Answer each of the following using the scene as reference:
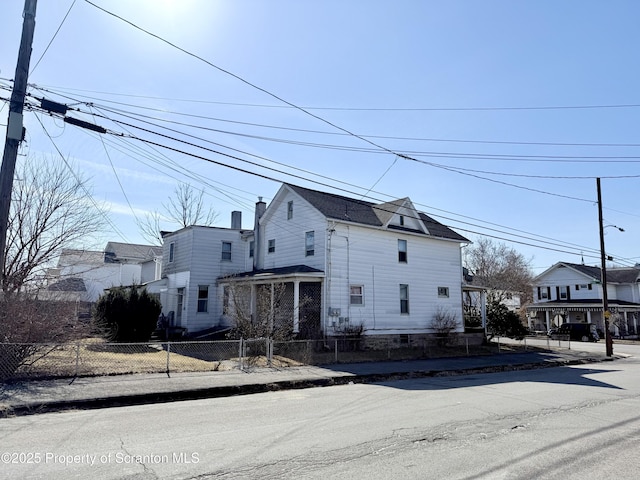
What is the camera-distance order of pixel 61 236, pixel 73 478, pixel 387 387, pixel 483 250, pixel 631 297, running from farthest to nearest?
1. pixel 483 250
2. pixel 631 297
3. pixel 61 236
4. pixel 387 387
5. pixel 73 478

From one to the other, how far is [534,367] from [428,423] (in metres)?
13.2

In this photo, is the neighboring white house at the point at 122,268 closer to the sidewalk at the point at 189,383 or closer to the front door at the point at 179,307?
the front door at the point at 179,307

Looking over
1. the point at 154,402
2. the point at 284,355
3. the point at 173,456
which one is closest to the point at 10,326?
the point at 154,402

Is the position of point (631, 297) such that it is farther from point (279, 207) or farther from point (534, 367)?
point (279, 207)

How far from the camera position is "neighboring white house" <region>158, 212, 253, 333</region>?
26.5 metres

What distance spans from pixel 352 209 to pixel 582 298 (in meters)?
39.6

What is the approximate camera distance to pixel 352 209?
78.6 feet

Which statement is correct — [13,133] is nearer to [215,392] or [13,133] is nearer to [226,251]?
[215,392]

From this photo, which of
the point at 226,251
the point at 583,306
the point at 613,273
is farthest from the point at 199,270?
the point at 613,273

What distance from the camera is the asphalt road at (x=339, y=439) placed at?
534 cm

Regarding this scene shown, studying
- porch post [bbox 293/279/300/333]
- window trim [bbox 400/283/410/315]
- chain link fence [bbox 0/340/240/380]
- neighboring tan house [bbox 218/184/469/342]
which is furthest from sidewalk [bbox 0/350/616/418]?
window trim [bbox 400/283/410/315]

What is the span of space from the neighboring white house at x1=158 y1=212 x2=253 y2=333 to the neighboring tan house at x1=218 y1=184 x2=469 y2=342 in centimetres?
105

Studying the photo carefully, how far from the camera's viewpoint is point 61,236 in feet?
56.0

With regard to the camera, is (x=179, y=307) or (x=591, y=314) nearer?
(x=179, y=307)
